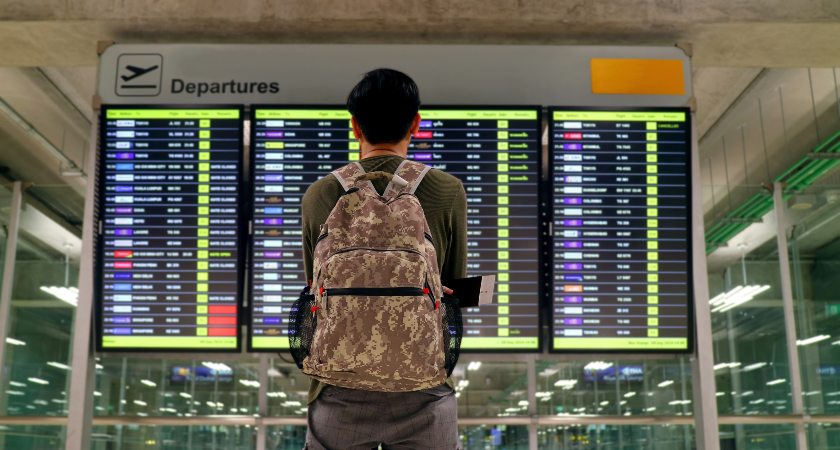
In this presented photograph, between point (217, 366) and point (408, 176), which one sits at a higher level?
point (408, 176)

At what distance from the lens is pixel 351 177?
1.74 m

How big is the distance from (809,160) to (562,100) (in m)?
3.02

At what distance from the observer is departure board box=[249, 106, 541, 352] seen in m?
3.98

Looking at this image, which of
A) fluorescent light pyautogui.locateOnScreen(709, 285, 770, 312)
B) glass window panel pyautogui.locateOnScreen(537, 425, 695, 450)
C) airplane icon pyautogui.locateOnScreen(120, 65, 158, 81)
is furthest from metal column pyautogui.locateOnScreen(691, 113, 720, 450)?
airplane icon pyautogui.locateOnScreen(120, 65, 158, 81)

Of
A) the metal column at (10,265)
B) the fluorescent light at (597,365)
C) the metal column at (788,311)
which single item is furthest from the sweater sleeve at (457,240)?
the metal column at (10,265)

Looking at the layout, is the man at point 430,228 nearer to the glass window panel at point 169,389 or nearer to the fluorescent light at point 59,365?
the glass window panel at point 169,389

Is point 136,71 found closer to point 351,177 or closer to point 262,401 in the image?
point 262,401

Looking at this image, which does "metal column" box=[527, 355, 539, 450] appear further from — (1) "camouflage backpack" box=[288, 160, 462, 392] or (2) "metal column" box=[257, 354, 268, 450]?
(1) "camouflage backpack" box=[288, 160, 462, 392]

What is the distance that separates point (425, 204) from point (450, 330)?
31 centimetres

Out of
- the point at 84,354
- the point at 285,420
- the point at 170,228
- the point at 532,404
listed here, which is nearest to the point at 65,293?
the point at 84,354

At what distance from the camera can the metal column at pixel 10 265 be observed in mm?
5637

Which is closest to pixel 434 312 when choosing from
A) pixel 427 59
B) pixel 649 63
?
pixel 427 59

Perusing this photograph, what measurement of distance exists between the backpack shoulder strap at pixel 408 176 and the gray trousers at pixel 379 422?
1.54 feet

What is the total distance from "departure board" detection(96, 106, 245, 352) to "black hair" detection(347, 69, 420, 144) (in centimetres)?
238
